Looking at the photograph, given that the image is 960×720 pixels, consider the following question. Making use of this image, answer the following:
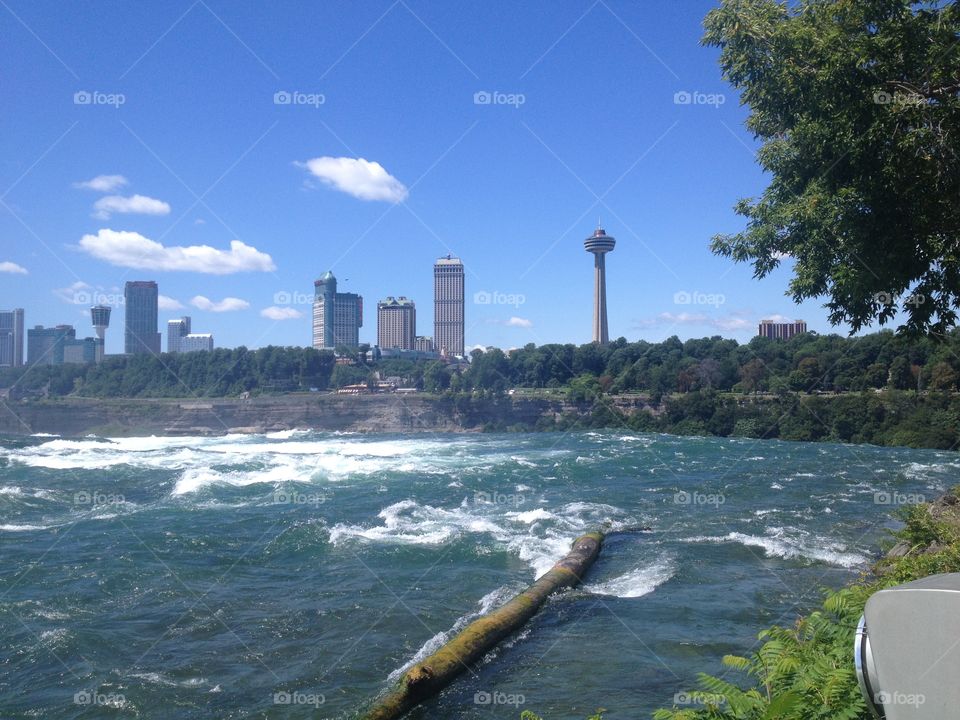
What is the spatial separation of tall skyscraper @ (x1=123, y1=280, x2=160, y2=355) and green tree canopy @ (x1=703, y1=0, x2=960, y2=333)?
325 feet

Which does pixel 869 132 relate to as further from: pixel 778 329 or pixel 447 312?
pixel 447 312

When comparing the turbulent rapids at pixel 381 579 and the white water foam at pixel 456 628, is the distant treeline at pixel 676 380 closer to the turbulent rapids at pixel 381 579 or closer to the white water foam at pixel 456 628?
the turbulent rapids at pixel 381 579

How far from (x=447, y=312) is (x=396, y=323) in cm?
1100

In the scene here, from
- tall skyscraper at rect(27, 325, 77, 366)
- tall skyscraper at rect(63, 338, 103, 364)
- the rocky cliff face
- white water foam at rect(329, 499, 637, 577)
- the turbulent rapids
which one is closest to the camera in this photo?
the turbulent rapids

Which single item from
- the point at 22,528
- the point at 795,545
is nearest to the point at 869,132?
the point at 795,545

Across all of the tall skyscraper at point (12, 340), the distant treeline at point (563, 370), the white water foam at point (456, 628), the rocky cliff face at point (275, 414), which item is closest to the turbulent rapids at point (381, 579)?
the white water foam at point (456, 628)

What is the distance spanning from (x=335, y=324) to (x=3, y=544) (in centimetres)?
10210

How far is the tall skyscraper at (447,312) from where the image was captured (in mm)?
143625

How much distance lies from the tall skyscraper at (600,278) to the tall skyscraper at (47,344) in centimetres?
9356

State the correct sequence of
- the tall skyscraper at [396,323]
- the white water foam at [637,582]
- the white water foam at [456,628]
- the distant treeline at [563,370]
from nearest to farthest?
the white water foam at [456,628] → the white water foam at [637,582] → the distant treeline at [563,370] → the tall skyscraper at [396,323]

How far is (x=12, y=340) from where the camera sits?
84125 mm

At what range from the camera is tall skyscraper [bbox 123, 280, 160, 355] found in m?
97.9

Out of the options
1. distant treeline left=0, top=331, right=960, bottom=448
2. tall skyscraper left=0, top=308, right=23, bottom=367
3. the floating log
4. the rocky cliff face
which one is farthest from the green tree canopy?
tall skyscraper left=0, top=308, right=23, bottom=367

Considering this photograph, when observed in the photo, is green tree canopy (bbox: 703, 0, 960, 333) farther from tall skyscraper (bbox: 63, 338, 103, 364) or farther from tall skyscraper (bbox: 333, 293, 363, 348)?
tall skyscraper (bbox: 63, 338, 103, 364)
